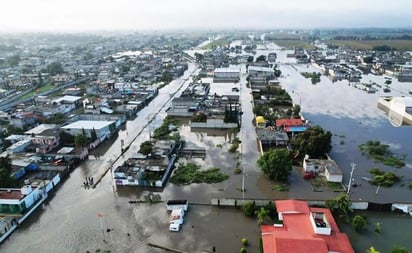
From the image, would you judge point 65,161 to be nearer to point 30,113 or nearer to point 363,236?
point 30,113

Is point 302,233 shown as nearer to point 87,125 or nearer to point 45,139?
point 45,139

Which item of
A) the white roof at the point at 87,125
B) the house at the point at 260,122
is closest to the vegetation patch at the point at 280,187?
the house at the point at 260,122

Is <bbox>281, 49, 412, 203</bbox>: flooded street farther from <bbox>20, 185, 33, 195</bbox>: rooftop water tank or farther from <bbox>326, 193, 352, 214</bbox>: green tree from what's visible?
<bbox>20, 185, 33, 195</bbox>: rooftop water tank

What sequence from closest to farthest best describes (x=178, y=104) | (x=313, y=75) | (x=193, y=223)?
(x=193, y=223), (x=178, y=104), (x=313, y=75)

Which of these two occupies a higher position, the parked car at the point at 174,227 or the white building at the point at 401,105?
the white building at the point at 401,105

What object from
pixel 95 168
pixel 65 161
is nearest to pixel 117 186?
pixel 95 168

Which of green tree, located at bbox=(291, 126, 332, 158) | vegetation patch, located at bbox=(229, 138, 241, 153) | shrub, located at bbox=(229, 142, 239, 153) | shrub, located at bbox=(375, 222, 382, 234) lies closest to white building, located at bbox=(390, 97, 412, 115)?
green tree, located at bbox=(291, 126, 332, 158)

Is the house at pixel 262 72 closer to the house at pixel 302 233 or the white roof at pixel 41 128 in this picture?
the white roof at pixel 41 128

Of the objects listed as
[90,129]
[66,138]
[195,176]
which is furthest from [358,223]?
[66,138]
